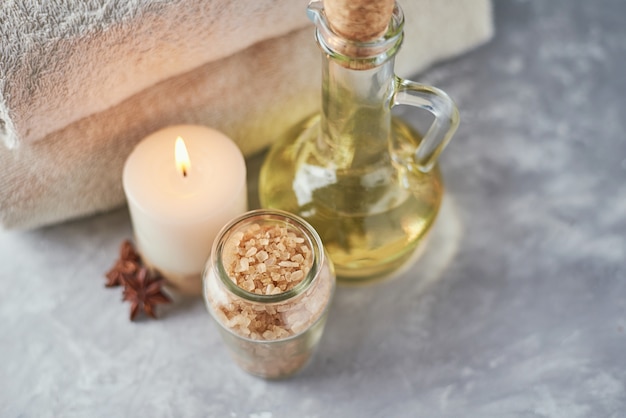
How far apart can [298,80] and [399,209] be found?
0.19 m

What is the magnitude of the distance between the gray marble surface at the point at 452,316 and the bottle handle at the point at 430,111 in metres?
0.14

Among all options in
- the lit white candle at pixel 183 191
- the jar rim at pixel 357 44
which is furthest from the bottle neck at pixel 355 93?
the lit white candle at pixel 183 191

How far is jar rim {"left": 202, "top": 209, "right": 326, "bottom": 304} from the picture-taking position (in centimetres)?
67

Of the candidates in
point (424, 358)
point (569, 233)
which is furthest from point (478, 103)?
point (424, 358)

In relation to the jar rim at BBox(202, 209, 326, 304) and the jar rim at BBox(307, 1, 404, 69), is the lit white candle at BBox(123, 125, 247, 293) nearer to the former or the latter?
the jar rim at BBox(202, 209, 326, 304)

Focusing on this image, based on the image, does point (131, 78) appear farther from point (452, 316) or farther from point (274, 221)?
point (452, 316)

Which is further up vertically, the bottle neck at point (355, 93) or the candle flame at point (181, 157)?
the bottle neck at point (355, 93)

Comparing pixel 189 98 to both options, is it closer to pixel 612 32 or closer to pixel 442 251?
pixel 442 251

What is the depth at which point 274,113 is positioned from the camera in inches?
34.4

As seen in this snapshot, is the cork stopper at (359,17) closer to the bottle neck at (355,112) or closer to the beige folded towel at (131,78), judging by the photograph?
the bottle neck at (355,112)

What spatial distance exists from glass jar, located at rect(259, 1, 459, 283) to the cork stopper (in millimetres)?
59

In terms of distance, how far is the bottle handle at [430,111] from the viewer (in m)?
0.71

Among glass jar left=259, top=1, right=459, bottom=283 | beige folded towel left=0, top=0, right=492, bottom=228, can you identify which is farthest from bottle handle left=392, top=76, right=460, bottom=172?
beige folded towel left=0, top=0, right=492, bottom=228

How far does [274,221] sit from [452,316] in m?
0.23
